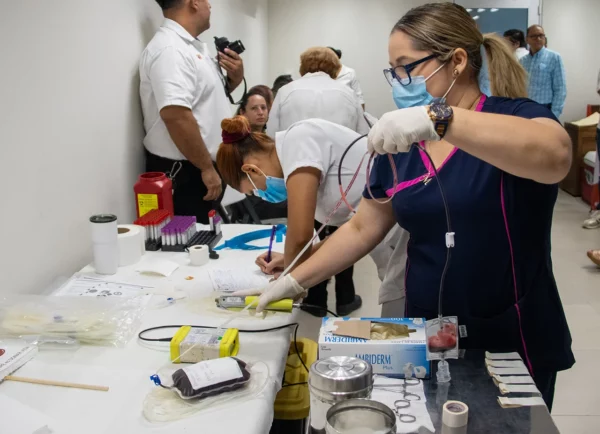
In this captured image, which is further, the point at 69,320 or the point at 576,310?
the point at 576,310

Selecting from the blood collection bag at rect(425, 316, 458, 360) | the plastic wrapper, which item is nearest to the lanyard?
the plastic wrapper

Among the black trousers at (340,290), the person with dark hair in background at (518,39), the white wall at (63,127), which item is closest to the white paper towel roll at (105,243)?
the white wall at (63,127)

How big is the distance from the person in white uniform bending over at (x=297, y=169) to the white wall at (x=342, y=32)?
5.12 meters

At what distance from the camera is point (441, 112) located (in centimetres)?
113

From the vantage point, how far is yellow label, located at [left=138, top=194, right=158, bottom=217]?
7.42ft

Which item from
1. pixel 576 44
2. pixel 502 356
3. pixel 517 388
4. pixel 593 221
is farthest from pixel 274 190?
pixel 576 44

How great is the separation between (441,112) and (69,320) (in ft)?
3.32

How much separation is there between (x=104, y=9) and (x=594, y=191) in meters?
4.38

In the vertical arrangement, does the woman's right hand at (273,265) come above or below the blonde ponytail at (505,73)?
below

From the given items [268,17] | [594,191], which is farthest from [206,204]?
[268,17]

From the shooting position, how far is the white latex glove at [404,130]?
44.4 inches

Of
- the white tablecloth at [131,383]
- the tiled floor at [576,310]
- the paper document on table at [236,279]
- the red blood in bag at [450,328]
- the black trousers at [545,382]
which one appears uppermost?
the red blood in bag at [450,328]

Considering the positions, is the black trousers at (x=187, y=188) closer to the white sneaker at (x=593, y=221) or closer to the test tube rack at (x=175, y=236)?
the test tube rack at (x=175, y=236)

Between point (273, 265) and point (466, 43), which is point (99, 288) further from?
point (466, 43)
